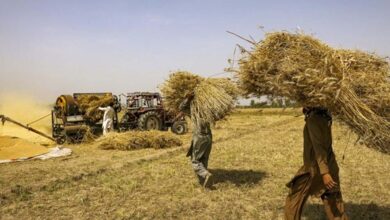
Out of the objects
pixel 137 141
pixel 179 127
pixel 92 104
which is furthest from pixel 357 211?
pixel 179 127

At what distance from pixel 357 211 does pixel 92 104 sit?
12.2 metres

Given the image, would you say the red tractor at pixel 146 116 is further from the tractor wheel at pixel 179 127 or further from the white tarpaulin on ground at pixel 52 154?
the white tarpaulin on ground at pixel 52 154

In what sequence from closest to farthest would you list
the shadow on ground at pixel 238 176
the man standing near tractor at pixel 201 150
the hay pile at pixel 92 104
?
the man standing near tractor at pixel 201 150 < the shadow on ground at pixel 238 176 < the hay pile at pixel 92 104

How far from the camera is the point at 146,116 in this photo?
17.4m

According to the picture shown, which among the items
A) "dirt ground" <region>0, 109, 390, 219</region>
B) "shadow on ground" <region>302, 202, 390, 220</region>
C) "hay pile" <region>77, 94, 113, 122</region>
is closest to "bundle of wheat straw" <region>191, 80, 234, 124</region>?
"dirt ground" <region>0, 109, 390, 219</region>

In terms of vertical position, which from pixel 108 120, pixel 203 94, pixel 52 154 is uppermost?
pixel 203 94

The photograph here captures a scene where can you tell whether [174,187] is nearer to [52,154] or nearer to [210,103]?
[210,103]

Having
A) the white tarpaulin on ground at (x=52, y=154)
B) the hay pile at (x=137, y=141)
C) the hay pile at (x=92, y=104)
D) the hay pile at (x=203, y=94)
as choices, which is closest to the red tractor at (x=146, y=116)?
the hay pile at (x=92, y=104)

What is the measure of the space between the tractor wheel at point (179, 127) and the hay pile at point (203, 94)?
9.55 meters

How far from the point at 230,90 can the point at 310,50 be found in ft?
10.5

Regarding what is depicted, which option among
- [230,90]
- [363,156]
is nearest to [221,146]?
[363,156]

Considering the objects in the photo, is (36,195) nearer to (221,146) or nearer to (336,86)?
(336,86)

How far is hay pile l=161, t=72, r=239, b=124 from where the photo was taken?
789 centimetres

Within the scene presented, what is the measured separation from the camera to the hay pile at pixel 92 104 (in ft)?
54.7
